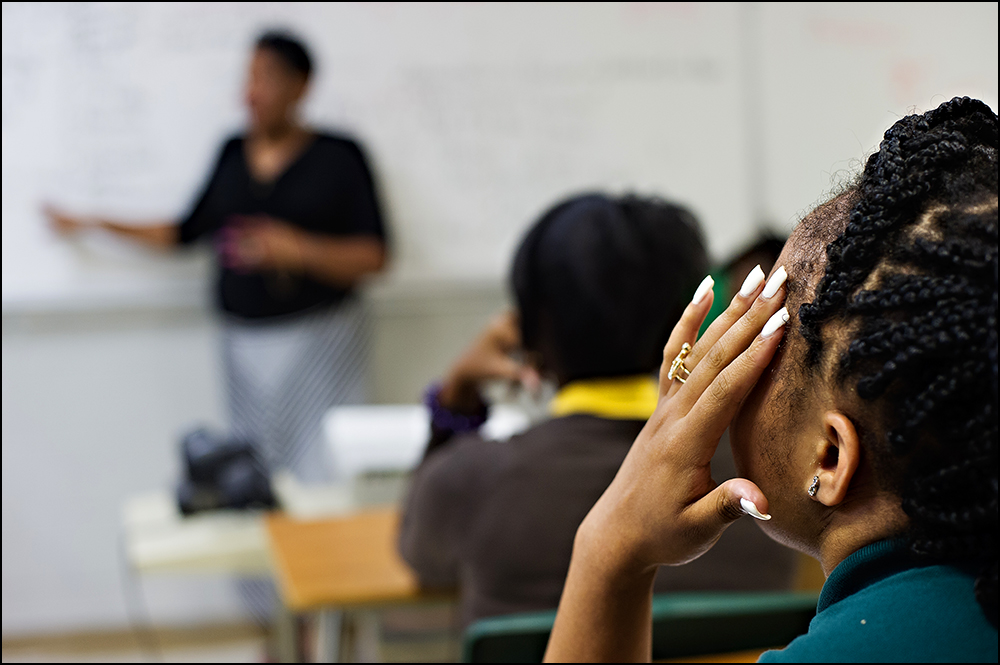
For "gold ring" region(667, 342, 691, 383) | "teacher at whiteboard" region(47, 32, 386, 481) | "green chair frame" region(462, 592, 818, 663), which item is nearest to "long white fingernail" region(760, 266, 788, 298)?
"gold ring" region(667, 342, 691, 383)

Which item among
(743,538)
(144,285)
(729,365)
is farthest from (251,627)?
(729,365)

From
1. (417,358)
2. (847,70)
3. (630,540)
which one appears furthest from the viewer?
(417,358)

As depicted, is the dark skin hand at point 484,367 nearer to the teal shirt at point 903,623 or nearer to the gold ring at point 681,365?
the gold ring at point 681,365

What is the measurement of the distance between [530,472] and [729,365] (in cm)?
63

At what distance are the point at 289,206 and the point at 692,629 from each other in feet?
6.67

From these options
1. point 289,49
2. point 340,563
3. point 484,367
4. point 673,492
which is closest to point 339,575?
point 340,563

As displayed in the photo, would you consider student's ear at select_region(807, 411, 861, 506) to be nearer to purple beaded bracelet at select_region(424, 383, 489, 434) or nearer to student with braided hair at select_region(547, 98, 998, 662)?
student with braided hair at select_region(547, 98, 998, 662)

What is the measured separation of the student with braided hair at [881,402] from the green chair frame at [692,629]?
1.36 feet

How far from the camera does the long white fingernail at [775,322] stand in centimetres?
57

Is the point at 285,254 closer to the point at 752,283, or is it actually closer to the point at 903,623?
the point at 752,283

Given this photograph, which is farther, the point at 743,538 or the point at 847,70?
the point at 847,70

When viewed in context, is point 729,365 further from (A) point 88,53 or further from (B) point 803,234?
(A) point 88,53

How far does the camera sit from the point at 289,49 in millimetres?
2598

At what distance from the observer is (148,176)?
290 cm
